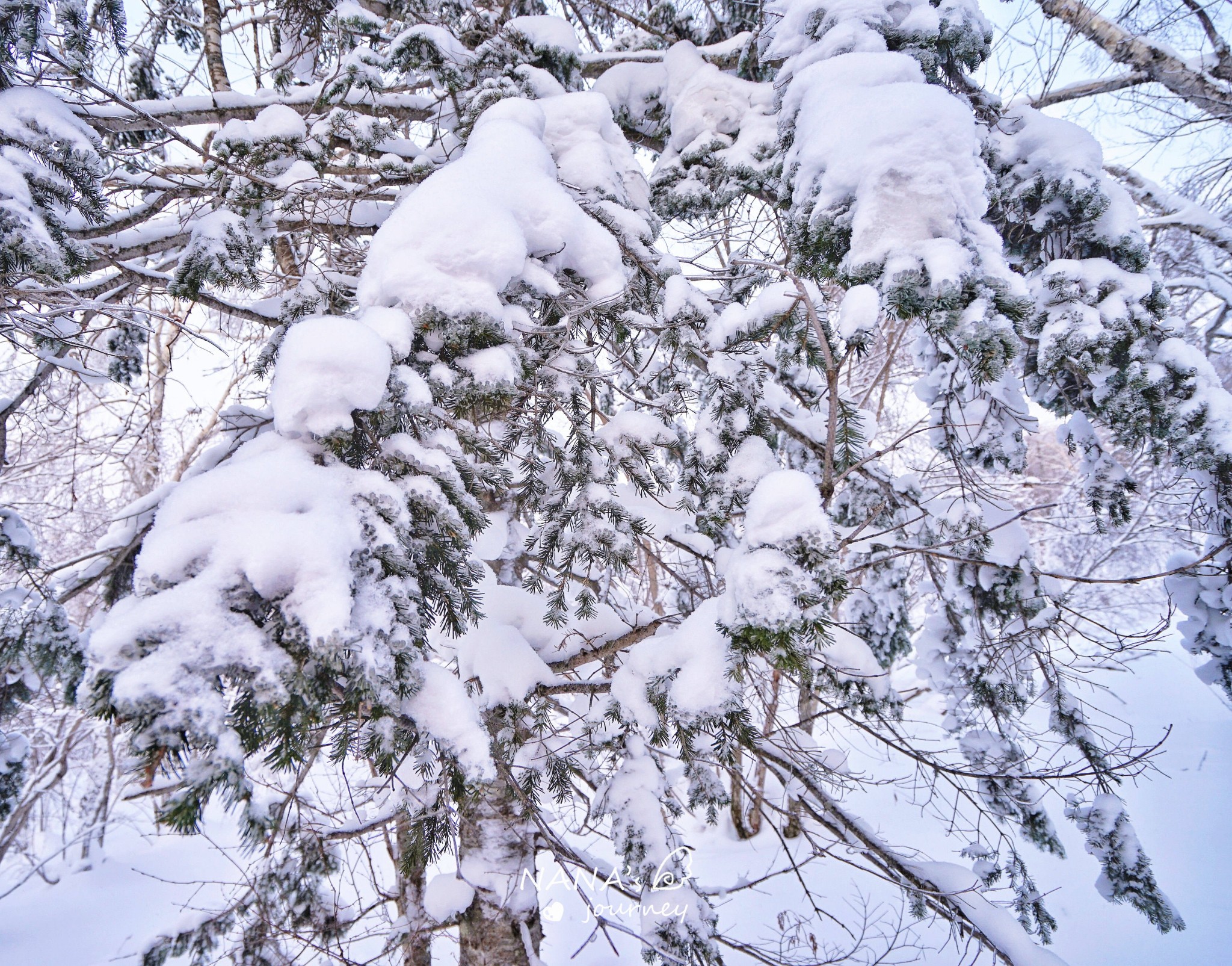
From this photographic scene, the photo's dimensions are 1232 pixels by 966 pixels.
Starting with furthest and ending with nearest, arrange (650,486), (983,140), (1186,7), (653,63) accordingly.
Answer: (1186,7) < (653,63) < (983,140) < (650,486)

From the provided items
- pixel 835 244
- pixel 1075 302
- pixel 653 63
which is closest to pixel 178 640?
pixel 835 244

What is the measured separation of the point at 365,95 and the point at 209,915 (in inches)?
158

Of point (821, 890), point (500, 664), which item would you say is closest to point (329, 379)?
point (500, 664)

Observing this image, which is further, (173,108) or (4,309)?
(173,108)

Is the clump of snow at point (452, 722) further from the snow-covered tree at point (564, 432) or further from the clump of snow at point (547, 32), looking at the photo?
the clump of snow at point (547, 32)

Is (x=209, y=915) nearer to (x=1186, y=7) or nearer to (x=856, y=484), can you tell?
(x=856, y=484)

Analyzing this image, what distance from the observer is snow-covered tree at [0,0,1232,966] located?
1015mm

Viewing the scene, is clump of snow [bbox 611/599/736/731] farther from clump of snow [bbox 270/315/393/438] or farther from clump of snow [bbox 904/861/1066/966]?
clump of snow [bbox 904/861/1066/966]

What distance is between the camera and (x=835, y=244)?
5.59 feet

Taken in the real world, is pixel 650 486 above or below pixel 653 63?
below

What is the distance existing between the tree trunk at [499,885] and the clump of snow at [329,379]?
6.46ft

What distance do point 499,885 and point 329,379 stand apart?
97.6 inches

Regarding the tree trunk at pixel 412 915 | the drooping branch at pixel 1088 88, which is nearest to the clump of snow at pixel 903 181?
the drooping branch at pixel 1088 88

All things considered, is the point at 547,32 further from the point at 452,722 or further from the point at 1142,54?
the point at 1142,54
